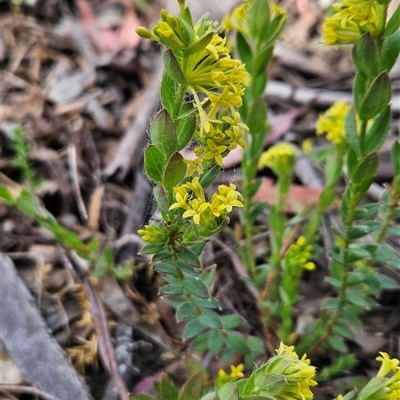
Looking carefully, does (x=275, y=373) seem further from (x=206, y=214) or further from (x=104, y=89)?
(x=104, y=89)

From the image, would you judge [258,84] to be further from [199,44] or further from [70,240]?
[70,240]

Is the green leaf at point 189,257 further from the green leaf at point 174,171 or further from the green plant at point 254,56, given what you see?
the green plant at point 254,56

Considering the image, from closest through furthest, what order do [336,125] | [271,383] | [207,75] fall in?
[271,383] → [207,75] → [336,125]

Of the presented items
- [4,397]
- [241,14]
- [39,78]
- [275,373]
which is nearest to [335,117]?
[241,14]

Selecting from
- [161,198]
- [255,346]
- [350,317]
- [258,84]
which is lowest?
[255,346]

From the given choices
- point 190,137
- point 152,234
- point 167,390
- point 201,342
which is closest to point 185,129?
point 190,137

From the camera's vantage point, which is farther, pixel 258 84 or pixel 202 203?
pixel 258 84

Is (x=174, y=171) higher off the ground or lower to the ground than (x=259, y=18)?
lower

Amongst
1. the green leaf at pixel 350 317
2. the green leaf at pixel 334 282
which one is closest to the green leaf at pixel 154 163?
the green leaf at pixel 334 282
